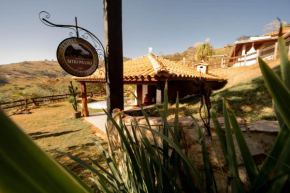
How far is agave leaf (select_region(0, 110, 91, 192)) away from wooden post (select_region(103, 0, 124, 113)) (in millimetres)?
2630

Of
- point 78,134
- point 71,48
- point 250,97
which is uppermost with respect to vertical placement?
point 71,48

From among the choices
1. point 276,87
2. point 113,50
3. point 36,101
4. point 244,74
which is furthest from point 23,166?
point 36,101

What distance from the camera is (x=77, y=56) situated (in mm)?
2893

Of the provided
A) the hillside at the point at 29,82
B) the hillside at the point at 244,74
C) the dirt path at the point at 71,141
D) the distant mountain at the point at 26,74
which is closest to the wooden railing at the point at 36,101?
the hillside at the point at 29,82

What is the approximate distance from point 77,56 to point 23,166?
10.2 ft

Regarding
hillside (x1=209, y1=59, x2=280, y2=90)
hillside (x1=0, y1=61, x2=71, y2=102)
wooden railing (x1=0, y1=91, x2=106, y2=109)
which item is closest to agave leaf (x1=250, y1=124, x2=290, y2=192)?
hillside (x1=209, y1=59, x2=280, y2=90)

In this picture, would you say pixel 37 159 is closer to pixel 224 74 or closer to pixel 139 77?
pixel 139 77

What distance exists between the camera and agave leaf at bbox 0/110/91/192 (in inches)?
7.0

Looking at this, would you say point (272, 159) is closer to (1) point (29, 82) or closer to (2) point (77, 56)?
(2) point (77, 56)

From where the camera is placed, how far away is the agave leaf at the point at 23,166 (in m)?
0.18

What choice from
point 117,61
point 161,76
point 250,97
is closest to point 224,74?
point 250,97

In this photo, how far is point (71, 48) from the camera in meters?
2.82

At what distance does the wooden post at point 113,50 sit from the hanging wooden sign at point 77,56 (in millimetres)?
535

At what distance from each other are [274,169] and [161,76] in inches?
141
